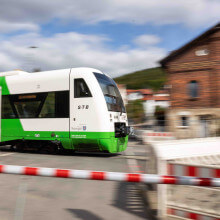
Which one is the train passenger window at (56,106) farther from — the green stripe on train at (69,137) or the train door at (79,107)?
the green stripe on train at (69,137)

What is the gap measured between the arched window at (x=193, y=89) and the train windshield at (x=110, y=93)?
15.1 meters

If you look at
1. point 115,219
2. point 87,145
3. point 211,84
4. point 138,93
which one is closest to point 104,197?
point 115,219

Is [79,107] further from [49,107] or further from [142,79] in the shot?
[142,79]

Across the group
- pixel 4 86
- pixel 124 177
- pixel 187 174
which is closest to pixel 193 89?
pixel 4 86

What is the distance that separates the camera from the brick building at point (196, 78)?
23688 mm

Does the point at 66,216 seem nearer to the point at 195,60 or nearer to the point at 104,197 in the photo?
the point at 104,197

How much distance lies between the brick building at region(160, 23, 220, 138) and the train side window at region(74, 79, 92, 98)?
1552cm

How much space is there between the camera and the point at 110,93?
10.2 meters

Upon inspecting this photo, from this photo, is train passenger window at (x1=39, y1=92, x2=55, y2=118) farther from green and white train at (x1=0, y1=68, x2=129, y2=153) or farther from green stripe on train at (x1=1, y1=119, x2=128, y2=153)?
green stripe on train at (x1=1, y1=119, x2=128, y2=153)

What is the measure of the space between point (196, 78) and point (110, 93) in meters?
16.0

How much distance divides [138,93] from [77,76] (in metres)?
100

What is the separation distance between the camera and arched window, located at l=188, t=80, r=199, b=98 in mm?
24300


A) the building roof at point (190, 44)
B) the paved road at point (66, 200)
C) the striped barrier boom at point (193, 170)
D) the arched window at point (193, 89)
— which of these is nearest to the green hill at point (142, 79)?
the building roof at point (190, 44)

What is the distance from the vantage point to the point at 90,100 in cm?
952
